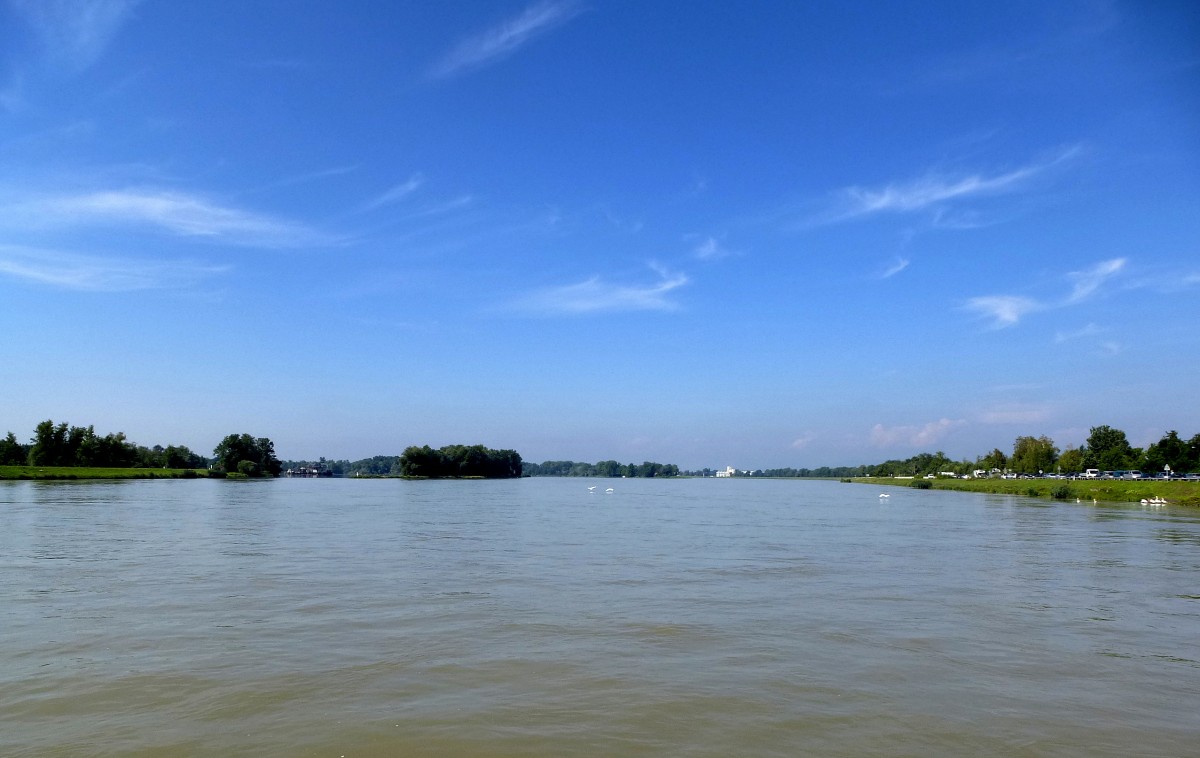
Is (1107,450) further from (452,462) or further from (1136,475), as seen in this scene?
(452,462)

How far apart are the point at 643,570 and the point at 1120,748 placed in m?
13.9

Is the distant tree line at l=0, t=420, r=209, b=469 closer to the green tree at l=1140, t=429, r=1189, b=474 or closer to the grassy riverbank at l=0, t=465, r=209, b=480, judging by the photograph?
the grassy riverbank at l=0, t=465, r=209, b=480

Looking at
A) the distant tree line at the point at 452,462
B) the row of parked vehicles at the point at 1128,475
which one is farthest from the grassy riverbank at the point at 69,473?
the row of parked vehicles at the point at 1128,475

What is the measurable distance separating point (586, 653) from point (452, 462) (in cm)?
16910

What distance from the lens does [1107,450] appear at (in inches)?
4341

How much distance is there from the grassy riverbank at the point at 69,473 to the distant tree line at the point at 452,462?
46.1 meters

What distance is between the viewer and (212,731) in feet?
26.4

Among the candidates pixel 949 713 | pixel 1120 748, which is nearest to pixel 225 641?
pixel 949 713

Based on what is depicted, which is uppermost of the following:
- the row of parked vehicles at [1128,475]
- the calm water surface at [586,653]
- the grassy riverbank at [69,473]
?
the row of parked vehicles at [1128,475]

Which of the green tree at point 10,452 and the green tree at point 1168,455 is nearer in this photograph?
the green tree at point 1168,455

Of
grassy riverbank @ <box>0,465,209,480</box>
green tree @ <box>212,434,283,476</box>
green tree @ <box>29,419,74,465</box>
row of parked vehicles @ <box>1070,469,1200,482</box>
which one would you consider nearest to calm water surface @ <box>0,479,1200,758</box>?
row of parked vehicles @ <box>1070,469,1200,482</box>

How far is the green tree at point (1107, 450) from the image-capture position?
102 meters

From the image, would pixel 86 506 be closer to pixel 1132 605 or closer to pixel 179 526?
pixel 179 526

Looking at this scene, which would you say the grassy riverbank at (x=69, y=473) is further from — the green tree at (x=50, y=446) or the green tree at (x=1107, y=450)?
the green tree at (x=1107, y=450)
